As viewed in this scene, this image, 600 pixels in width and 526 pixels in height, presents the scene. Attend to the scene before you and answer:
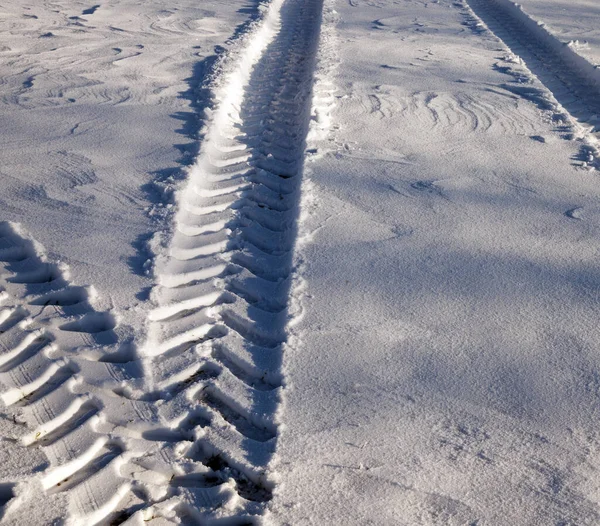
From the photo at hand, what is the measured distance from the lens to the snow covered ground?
78.4 inches

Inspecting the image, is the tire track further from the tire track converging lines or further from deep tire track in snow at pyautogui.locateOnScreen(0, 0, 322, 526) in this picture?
the tire track converging lines

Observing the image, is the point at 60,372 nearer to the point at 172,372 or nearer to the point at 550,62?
the point at 172,372

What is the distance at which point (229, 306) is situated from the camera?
2779mm

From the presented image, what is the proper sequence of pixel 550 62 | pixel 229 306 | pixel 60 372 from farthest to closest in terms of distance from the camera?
pixel 550 62, pixel 229 306, pixel 60 372

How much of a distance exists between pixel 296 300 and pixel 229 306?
0.89ft

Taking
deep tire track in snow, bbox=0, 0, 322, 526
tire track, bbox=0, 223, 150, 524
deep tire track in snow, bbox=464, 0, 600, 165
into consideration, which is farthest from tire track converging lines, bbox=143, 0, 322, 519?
deep tire track in snow, bbox=464, 0, 600, 165

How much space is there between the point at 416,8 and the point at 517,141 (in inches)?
204

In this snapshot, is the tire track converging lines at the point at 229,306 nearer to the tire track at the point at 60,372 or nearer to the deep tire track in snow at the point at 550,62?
the tire track at the point at 60,372

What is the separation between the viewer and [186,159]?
404 cm

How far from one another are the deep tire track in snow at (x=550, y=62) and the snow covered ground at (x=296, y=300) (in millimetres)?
99

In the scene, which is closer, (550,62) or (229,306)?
(229,306)

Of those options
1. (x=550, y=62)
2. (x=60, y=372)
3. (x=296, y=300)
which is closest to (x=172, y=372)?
(x=60, y=372)

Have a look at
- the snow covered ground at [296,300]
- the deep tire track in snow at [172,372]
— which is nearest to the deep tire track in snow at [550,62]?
the snow covered ground at [296,300]

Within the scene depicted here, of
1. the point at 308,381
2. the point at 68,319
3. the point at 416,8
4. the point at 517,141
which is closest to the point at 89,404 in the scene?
the point at 68,319
